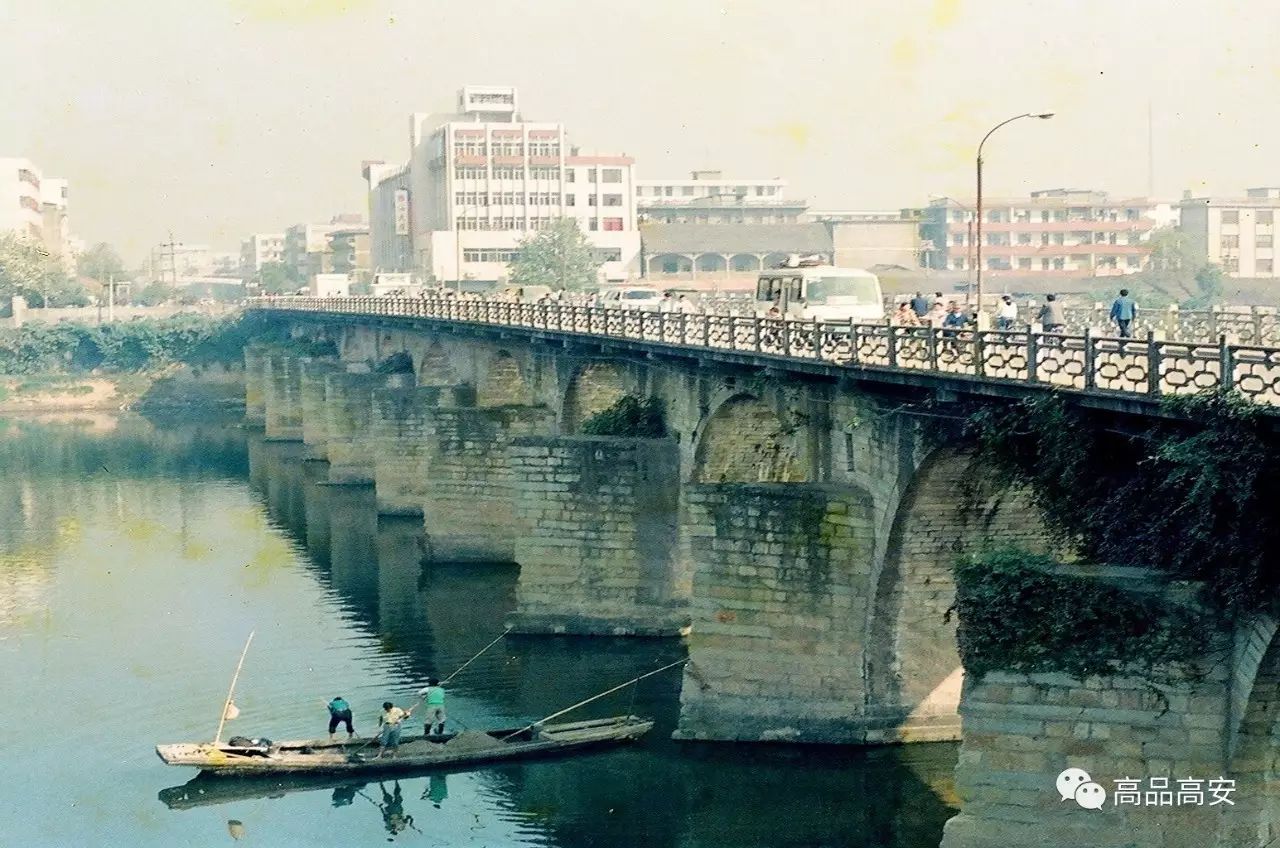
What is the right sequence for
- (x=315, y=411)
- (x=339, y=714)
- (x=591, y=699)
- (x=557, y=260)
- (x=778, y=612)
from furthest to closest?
(x=557, y=260) < (x=315, y=411) < (x=591, y=699) < (x=339, y=714) < (x=778, y=612)

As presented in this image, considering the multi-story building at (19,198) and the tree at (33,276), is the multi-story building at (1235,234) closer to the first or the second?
the tree at (33,276)

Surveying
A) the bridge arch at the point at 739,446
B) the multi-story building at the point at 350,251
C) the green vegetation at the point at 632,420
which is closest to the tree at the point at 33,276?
the multi-story building at the point at 350,251

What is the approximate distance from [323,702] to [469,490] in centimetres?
1648

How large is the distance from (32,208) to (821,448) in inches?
5829

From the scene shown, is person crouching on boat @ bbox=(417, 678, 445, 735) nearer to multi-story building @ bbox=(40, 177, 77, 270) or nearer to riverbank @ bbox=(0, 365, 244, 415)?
riverbank @ bbox=(0, 365, 244, 415)

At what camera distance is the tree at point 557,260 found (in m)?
115

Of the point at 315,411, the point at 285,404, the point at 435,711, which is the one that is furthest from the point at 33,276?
the point at 435,711

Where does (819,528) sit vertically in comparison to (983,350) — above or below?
below

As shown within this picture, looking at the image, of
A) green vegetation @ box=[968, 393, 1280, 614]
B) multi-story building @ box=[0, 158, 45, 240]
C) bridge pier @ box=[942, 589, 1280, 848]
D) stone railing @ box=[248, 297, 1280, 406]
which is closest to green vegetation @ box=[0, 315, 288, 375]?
multi-story building @ box=[0, 158, 45, 240]

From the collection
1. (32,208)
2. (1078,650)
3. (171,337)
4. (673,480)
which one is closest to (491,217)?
(171,337)

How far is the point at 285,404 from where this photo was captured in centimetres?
9694

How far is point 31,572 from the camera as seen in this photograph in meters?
52.4

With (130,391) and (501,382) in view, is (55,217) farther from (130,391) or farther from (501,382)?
(501,382)

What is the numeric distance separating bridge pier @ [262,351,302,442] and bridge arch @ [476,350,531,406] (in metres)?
36.5
